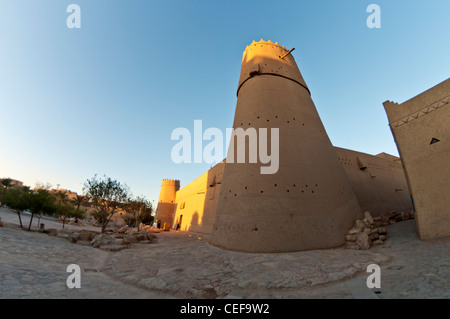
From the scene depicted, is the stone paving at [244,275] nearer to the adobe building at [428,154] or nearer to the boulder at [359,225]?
the adobe building at [428,154]

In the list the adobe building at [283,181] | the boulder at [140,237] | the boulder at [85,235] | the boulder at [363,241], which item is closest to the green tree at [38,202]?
the boulder at [85,235]

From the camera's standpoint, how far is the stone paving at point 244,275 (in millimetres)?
3654

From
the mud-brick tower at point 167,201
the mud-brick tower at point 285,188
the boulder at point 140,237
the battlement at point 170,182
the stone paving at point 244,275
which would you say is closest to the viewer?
the stone paving at point 244,275

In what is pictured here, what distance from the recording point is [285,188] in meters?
8.12

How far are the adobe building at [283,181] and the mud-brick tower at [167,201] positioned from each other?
2723 centimetres

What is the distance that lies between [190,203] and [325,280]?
2237 cm

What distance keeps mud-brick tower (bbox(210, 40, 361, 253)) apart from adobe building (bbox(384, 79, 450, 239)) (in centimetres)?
252

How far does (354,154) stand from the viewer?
50.4 ft

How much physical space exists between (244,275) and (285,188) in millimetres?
4218

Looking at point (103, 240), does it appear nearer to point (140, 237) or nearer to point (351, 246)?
point (140, 237)

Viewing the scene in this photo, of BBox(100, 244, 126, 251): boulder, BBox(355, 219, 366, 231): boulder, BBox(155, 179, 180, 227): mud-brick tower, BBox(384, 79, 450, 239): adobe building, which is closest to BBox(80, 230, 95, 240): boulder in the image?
BBox(100, 244, 126, 251): boulder

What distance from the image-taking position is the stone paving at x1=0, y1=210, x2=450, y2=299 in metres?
3.65
